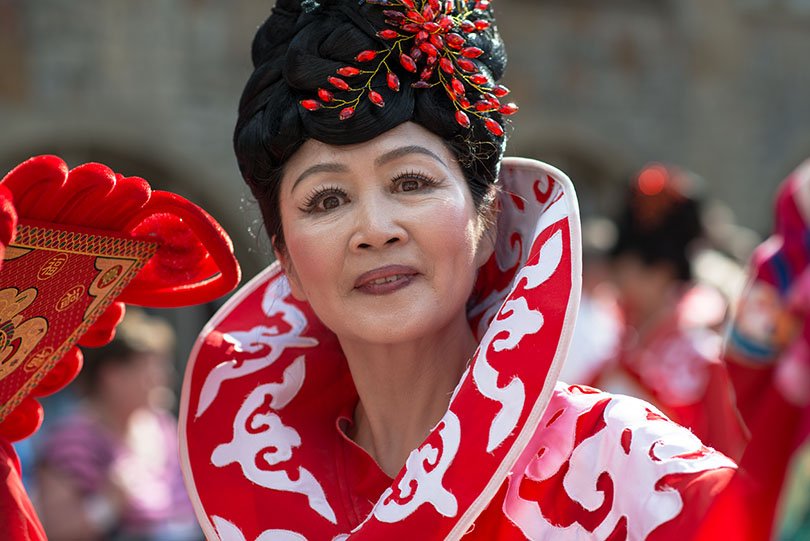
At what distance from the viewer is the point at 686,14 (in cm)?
995

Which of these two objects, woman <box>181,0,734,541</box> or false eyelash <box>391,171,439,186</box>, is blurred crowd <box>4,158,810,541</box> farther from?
false eyelash <box>391,171,439,186</box>

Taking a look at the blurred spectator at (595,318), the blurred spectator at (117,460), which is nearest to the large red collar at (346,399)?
the blurred spectator at (117,460)

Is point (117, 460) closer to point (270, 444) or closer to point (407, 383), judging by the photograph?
point (270, 444)

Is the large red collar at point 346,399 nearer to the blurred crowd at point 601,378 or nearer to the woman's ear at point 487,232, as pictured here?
the woman's ear at point 487,232

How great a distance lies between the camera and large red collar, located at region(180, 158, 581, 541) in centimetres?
176

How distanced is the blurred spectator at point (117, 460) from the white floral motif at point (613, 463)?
265cm

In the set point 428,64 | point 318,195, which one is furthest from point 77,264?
point 428,64

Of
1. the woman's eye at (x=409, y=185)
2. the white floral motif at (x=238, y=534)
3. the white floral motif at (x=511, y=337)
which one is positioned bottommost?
the white floral motif at (x=238, y=534)

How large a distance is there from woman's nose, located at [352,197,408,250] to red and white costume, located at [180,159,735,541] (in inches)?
7.8

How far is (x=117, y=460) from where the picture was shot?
14.6ft

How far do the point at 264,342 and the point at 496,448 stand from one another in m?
0.75

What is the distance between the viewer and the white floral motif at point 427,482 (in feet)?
5.75

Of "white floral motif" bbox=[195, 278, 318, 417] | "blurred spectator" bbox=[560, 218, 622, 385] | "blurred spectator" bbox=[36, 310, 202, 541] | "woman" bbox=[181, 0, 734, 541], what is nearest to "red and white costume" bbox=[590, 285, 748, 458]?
"blurred spectator" bbox=[560, 218, 622, 385]

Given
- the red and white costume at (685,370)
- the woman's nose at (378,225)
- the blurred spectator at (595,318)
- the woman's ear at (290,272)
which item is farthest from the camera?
the blurred spectator at (595,318)
